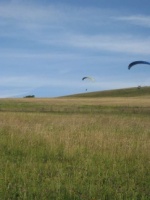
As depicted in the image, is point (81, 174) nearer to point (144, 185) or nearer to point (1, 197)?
point (144, 185)

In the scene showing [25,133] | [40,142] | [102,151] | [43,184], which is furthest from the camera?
[25,133]

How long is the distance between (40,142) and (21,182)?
5509 mm

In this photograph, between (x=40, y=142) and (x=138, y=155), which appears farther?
(x=40, y=142)

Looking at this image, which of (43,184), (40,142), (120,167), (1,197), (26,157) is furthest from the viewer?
(40,142)

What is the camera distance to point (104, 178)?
32.0 feet

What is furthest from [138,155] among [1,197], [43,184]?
[1,197]

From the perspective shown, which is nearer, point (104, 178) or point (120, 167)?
point (104, 178)

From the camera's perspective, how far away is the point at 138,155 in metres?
12.4

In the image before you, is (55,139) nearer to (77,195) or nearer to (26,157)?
(26,157)

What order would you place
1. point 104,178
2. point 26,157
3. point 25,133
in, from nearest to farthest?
point 104,178 < point 26,157 < point 25,133

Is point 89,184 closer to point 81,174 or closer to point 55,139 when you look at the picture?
point 81,174

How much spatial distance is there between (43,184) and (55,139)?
Result: 606 centimetres

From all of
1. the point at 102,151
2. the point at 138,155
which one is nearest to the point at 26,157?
the point at 102,151

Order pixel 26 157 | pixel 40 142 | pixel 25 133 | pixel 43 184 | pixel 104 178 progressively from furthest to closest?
pixel 25 133
pixel 40 142
pixel 26 157
pixel 104 178
pixel 43 184
